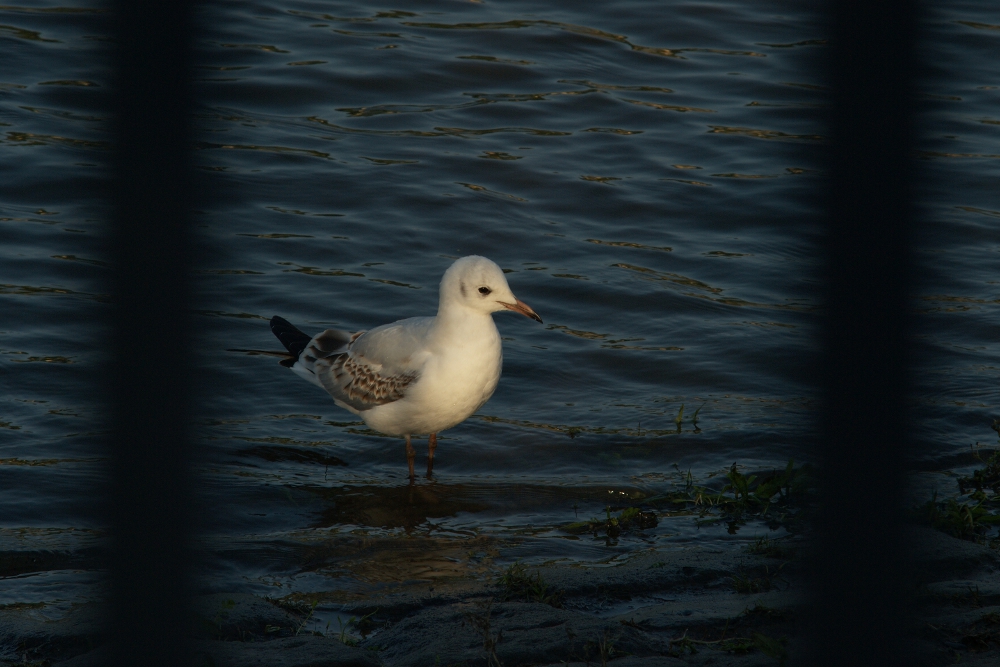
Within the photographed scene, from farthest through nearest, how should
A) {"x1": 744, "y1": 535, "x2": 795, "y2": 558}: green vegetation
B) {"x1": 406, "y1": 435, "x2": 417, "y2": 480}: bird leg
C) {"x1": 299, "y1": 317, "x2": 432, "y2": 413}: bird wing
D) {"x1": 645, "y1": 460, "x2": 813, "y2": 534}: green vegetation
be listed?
{"x1": 406, "y1": 435, "x2": 417, "y2": 480}: bird leg, {"x1": 299, "y1": 317, "x2": 432, "y2": 413}: bird wing, {"x1": 645, "y1": 460, "x2": 813, "y2": 534}: green vegetation, {"x1": 744, "y1": 535, "x2": 795, "y2": 558}: green vegetation

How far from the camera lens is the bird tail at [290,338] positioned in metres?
6.80

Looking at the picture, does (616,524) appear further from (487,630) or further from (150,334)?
(150,334)

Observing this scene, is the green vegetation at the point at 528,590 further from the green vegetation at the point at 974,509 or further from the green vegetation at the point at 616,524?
the green vegetation at the point at 974,509

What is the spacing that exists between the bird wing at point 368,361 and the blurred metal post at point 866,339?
4.74 m

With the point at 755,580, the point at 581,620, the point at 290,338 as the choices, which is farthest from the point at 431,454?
the point at 581,620

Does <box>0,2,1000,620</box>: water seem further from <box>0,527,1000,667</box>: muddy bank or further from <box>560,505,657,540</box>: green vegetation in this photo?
<box>0,527,1000,667</box>: muddy bank

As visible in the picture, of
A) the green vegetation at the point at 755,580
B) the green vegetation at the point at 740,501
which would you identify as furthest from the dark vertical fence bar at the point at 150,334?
the green vegetation at the point at 740,501

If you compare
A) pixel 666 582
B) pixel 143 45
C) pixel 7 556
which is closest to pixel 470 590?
pixel 666 582

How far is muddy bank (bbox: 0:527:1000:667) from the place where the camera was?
3436 mm

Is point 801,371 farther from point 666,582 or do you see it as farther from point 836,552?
point 666,582

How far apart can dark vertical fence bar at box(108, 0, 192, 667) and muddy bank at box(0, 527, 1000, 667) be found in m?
2.05

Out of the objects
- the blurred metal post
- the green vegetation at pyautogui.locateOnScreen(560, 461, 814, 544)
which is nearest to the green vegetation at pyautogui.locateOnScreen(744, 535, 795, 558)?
the green vegetation at pyautogui.locateOnScreen(560, 461, 814, 544)

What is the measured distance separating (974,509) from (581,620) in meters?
2.11

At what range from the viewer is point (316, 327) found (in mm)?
7668
